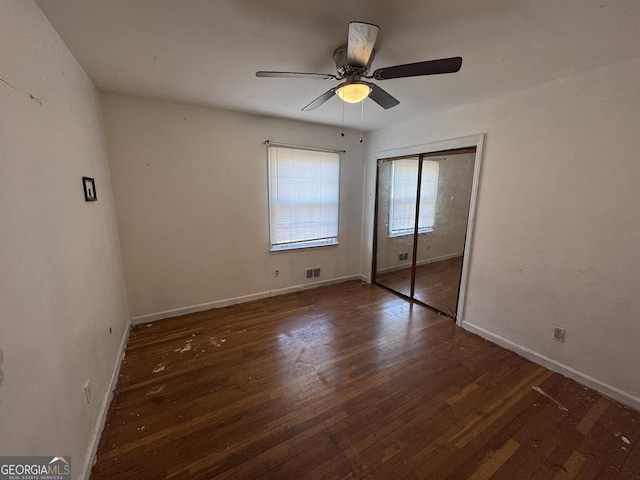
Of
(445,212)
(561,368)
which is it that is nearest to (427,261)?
(445,212)

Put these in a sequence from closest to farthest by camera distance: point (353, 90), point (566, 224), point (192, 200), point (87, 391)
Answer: point (87, 391) < point (353, 90) < point (566, 224) < point (192, 200)

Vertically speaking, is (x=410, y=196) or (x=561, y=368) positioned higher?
(x=410, y=196)

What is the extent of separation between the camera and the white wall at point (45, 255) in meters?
0.87

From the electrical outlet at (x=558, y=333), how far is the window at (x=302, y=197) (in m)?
2.64

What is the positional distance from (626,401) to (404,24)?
2.91 m

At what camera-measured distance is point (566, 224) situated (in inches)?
76.9

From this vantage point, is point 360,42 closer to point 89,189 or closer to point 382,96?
point 382,96

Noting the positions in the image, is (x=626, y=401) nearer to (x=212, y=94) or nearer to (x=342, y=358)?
(x=342, y=358)

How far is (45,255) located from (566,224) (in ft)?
10.9

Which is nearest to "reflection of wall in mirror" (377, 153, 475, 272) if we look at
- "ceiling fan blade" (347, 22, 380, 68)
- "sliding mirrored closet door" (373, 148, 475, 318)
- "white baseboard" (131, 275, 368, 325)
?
"sliding mirrored closet door" (373, 148, 475, 318)

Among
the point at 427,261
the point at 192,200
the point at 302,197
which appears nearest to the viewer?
the point at 192,200

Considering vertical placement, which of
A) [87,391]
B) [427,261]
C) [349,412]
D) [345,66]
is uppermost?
[345,66]

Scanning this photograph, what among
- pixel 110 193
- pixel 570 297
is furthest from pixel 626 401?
pixel 110 193

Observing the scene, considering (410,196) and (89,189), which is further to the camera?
(410,196)
